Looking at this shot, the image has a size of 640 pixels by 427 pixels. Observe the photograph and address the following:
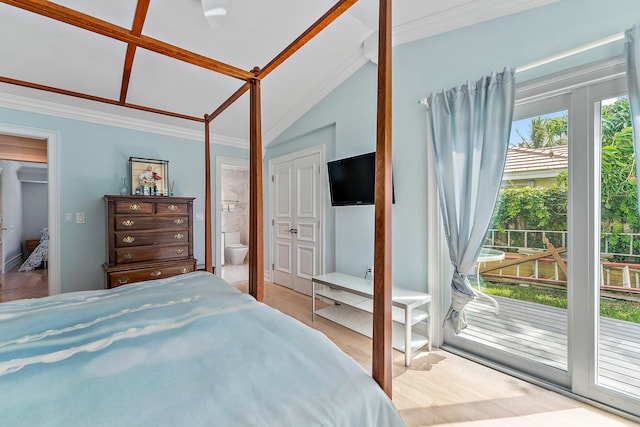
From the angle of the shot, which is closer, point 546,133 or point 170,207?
point 546,133

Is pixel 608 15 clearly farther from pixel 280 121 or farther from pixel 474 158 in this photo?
pixel 280 121

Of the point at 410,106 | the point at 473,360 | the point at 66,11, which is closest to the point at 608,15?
the point at 410,106

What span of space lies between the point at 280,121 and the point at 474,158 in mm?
2939

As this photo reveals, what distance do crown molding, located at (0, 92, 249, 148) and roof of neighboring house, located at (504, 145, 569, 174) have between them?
374cm

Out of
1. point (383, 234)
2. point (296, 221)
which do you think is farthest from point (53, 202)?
Answer: point (383, 234)

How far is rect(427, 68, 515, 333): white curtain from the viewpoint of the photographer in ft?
6.43

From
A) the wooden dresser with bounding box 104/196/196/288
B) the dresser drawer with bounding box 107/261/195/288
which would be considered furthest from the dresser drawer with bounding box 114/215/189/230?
the dresser drawer with bounding box 107/261/195/288

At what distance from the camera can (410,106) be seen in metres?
2.61

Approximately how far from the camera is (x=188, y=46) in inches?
99.6

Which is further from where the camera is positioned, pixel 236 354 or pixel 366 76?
pixel 366 76

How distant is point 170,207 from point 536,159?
3569mm

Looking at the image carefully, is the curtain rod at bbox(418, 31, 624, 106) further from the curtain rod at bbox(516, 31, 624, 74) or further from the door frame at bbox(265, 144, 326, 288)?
the door frame at bbox(265, 144, 326, 288)

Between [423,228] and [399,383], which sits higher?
[423,228]

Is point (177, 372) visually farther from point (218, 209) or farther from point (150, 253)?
point (218, 209)
